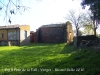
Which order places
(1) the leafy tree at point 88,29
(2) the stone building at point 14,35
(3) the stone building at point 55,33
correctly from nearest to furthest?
1. (2) the stone building at point 14,35
2. (3) the stone building at point 55,33
3. (1) the leafy tree at point 88,29

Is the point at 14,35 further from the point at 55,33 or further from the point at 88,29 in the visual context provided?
the point at 88,29

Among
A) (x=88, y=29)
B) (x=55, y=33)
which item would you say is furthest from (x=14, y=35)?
(x=88, y=29)

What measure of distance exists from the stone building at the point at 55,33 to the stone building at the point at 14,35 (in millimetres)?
6503

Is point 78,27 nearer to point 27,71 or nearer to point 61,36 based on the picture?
point 61,36

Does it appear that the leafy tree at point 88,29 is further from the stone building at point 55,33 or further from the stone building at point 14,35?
the stone building at point 14,35

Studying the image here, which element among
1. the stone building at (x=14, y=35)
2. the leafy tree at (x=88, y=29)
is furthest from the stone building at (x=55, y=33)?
the leafy tree at (x=88, y=29)

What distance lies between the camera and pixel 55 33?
43625 mm

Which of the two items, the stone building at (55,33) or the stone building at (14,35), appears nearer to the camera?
the stone building at (14,35)

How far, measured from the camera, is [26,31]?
4053 cm

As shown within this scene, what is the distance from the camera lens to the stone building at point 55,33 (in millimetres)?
42250

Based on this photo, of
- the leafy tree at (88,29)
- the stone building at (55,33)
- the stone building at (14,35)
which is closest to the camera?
the stone building at (14,35)

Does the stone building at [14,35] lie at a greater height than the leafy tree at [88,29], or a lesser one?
lesser

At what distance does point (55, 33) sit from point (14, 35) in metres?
10.9

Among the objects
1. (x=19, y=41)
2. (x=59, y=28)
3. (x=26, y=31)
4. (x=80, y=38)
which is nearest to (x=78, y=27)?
(x=59, y=28)
